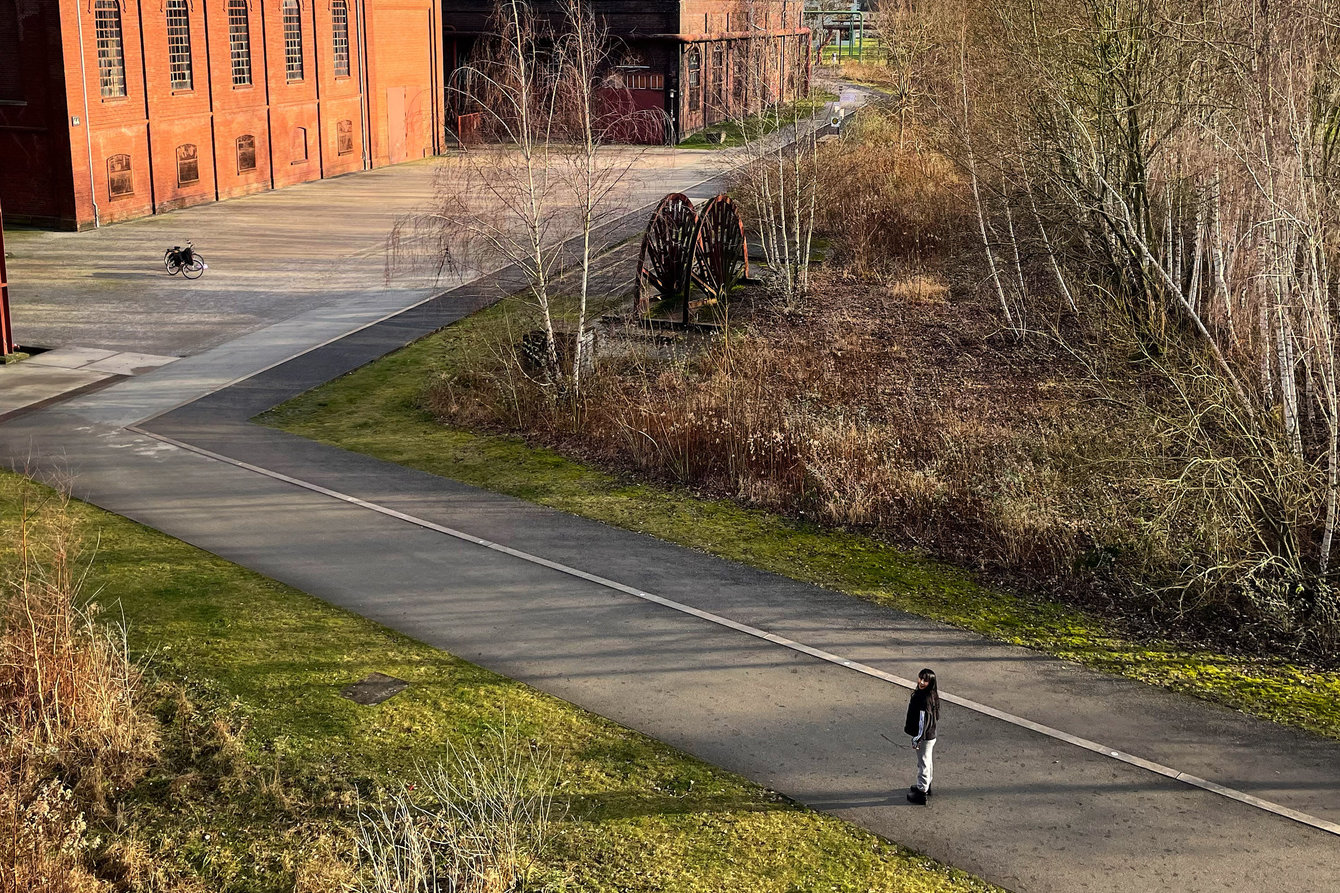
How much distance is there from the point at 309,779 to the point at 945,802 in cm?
463

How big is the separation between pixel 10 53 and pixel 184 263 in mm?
9494

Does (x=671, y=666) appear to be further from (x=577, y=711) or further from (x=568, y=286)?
(x=568, y=286)

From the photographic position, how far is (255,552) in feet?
44.4

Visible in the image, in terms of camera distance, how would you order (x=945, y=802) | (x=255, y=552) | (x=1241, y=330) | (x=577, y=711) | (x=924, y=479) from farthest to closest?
1. (x=1241, y=330)
2. (x=924, y=479)
3. (x=255, y=552)
4. (x=577, y=711)
5. (x=945, y=802)

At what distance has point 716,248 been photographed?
25.7 metres

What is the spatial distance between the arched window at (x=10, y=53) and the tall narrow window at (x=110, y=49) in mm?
1928

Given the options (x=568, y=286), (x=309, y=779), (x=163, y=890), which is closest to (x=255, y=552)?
(x=309, y=779)

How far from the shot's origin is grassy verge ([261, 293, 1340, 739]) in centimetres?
1088

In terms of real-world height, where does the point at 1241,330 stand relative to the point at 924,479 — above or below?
above

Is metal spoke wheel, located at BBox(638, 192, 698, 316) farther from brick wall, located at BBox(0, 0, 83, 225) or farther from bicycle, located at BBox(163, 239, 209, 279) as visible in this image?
brick wall, located at BBox(0, 0, 83, 225)

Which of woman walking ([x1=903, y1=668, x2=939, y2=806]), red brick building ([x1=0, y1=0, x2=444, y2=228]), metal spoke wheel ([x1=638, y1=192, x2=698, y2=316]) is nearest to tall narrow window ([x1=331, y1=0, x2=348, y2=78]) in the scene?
red brick building ([x1=0, y1=0, x2=444, y2=228])

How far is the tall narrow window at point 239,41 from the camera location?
39.8 m

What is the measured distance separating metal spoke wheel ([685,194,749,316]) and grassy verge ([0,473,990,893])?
13.8 metres

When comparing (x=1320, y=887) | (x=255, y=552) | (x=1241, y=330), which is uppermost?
(x=1241, y=330)
